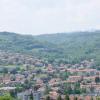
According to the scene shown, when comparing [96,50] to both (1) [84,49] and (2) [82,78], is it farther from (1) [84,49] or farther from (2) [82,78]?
(2) [82,78]

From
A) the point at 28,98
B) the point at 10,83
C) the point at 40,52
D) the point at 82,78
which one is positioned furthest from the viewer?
the point at 40,52

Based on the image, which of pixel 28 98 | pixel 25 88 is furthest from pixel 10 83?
pixel 28 98

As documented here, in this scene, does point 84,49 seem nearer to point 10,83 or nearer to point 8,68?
point 8,68

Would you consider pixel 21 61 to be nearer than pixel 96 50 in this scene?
Yes

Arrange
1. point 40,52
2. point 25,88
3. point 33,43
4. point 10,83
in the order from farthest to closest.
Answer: point 33,43 < point 40,52 < point 10,83 < point 25,88

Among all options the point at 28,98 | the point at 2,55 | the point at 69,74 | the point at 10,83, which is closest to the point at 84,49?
the point at 2,55

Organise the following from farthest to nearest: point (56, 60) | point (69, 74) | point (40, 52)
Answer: point (40, 52) < point (56, 60) < point (69, 74)
